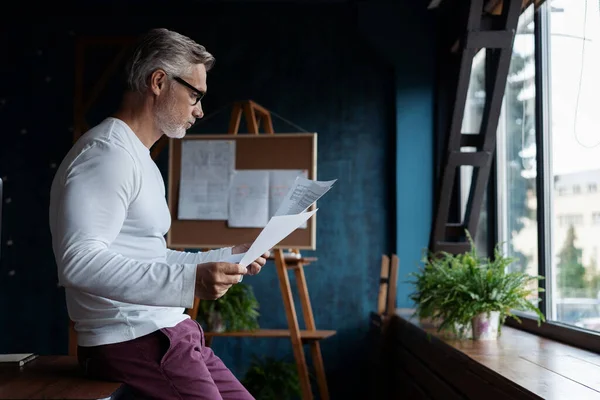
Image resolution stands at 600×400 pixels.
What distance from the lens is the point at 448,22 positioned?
4.94 m

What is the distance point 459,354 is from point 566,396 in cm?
89

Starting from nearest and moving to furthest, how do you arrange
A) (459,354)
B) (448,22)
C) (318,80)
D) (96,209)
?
1. (96,209)
2. (459,354)
3. (448,22)
4. (318,80)

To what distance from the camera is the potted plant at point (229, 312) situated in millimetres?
4516

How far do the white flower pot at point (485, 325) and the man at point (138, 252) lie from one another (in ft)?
4.98

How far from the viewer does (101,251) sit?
1511 millimetres

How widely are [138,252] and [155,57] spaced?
0.47 metres

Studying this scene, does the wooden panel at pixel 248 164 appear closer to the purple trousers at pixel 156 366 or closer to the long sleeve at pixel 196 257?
the long sleeve at pixel 196 257

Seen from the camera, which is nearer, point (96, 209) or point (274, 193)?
point (96, 209)

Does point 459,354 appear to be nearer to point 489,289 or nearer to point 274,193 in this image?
point 489,289

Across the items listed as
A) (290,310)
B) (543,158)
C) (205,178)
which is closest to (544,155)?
(543,158)

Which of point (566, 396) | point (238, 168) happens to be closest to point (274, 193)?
point (238, 168)

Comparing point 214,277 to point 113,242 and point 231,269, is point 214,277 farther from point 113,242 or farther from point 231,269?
point 113,242

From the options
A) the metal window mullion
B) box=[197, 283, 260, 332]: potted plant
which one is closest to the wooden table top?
the metal window mullion

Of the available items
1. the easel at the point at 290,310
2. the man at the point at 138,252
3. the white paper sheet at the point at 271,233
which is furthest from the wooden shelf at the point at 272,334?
the white paper sheet at the point at 271,233
